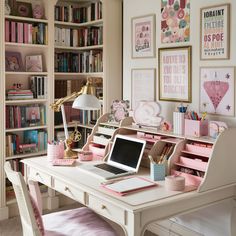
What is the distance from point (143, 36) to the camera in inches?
140

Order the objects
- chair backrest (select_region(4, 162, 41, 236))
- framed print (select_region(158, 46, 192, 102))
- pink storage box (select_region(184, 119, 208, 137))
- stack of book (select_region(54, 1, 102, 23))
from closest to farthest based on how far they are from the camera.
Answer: chair backrest (select_region(4, 162, 41, 236))
pink storage box (select_region(184, 119, 208, 137))
framed print (select_region(158, 46, 192, 102))
stack of book (select_region(54, 1, 102, 23))

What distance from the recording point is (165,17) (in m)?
3.31

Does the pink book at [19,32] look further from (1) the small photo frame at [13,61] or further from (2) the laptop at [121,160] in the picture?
(2) the laptop at [121,160]

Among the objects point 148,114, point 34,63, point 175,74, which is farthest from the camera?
point 34,63

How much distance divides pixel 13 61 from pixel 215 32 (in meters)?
2.09

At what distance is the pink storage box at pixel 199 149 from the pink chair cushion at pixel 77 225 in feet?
2.43

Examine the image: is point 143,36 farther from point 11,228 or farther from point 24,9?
point 11,228

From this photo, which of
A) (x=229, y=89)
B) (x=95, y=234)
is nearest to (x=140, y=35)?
(x=229, y=89)

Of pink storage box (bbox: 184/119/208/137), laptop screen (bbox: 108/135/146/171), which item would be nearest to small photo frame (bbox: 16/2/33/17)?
laptop screen (bbox: 108/135/146/171)

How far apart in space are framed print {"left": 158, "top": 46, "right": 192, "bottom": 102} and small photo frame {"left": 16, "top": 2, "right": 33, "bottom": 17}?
1530 millimetres

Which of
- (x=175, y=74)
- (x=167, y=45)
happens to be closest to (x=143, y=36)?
(x=167, y=45)

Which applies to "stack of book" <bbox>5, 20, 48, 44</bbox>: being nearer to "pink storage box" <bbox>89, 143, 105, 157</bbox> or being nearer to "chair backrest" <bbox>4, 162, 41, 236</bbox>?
"pink storage box" <bbox>89, 143, 105, 157</bbox>

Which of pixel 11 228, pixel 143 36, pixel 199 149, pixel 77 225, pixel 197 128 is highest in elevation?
pixel 143 36

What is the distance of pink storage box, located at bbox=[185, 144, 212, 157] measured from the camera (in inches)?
101
